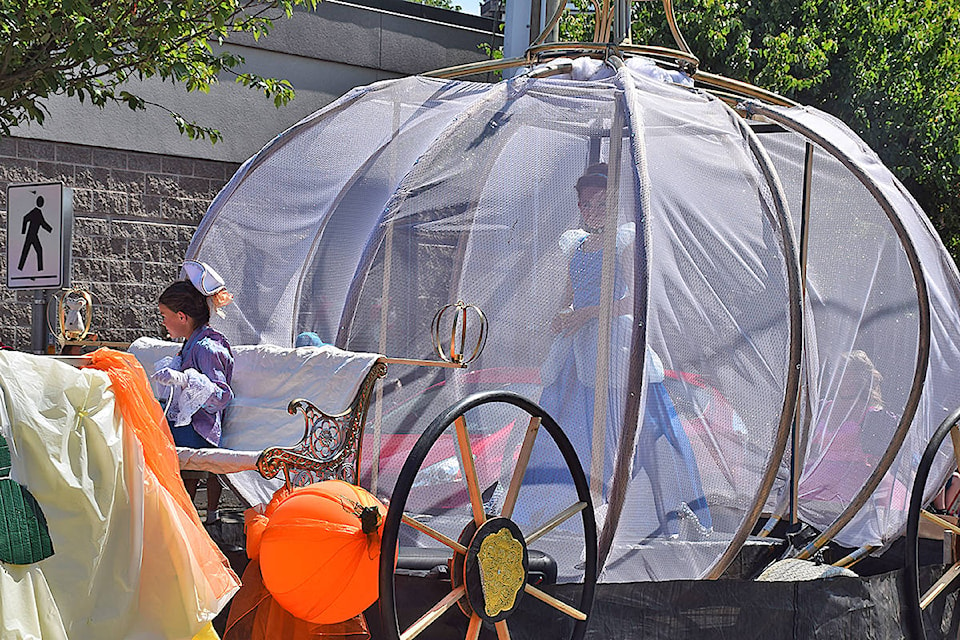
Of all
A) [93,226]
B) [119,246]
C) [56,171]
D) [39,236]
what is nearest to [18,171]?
[56,171]

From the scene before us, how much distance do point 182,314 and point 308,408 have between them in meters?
1.26

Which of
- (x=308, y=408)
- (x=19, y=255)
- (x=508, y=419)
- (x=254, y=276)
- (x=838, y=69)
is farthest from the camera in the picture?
(x=838, y=69)

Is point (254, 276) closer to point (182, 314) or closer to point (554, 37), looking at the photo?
point (182, 314)

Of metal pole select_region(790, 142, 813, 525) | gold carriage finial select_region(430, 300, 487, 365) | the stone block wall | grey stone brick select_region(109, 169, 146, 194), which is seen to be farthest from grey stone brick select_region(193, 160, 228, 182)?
gold carriage finial select_region(430, 300, 487, 365)

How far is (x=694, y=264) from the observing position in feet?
16.0

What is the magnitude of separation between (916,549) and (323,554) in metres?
2.34

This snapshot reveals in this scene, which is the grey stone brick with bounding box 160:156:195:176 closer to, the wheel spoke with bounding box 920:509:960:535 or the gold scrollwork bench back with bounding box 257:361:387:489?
the gold scrollwork bench back with bounding box 257:361:387:489

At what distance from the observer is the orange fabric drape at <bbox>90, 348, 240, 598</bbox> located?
11.2ft

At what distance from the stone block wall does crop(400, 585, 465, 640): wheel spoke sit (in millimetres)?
6395

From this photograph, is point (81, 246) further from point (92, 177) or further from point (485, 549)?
point (485, 549)

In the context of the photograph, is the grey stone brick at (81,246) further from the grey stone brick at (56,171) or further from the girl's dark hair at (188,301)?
the girl's dark hair at (188,301)

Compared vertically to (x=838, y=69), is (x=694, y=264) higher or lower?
lower

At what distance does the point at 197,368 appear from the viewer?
17.0 feet

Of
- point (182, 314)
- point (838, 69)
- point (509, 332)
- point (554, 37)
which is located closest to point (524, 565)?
point (509, 332)
